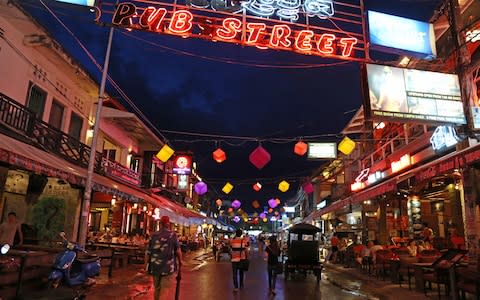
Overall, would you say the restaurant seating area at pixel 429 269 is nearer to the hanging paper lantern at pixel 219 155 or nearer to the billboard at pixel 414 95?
the billboard at pixel 414 95

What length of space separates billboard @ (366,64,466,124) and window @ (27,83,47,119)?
1364cm

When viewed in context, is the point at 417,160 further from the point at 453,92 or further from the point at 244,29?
the point at 244,29

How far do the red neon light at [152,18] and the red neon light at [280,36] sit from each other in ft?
12.2

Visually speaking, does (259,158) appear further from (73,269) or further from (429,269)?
(73,269)

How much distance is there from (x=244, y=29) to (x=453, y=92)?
23.6 ft

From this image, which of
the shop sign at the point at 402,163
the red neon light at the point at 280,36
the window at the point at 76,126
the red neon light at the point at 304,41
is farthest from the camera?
the window at the point at 76,126

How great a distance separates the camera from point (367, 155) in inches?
996

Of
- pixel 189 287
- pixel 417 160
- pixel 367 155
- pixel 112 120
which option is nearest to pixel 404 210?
pixel 367 155

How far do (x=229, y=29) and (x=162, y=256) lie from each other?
26.8ft

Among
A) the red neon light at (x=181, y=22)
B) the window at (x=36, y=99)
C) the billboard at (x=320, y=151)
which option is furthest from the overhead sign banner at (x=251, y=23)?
the billboard at (x=320, y=151)

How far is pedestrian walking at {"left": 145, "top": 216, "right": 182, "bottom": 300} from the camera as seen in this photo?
24.9 ft

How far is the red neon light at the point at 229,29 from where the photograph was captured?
1279 centimetres

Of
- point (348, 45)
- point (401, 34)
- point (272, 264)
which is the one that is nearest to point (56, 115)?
point (272, 264)

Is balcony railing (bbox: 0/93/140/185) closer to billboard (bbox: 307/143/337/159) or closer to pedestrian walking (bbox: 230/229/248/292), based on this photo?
pedestrian walking (bbox: 230/229/248/292)
